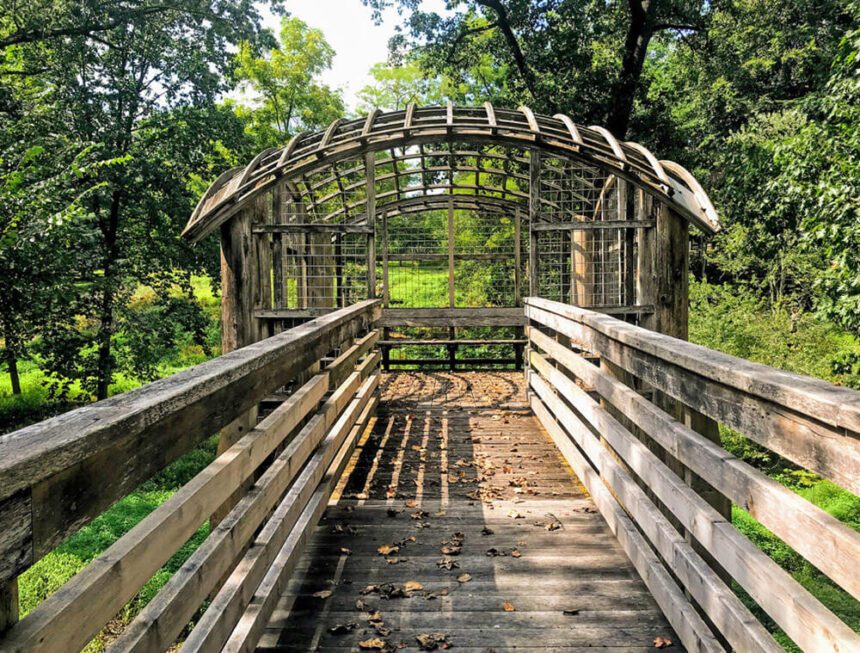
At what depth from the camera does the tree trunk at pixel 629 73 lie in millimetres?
15977

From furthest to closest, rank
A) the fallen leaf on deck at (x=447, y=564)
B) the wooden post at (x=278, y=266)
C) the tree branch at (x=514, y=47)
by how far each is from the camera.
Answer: the tree branch at (x=514, y=47)
the wooden post at (x=278, y=266)
the fallen leaf on deck at (x=447, y=564)

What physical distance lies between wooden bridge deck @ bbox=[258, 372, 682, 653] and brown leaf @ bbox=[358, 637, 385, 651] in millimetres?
11

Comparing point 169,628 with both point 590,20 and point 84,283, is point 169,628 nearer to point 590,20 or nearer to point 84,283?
point 84,283

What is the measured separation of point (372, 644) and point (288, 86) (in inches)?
1040

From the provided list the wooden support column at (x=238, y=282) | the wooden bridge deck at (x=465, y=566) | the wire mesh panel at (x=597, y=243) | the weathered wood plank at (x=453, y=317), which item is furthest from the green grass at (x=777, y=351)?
the wooden support column at (x=238, y=282)

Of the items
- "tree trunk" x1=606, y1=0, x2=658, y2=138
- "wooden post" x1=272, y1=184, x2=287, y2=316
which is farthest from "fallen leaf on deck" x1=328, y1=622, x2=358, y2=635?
"tree trunk" x1=606, y1=0, x2=658, y2=138

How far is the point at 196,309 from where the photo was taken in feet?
44.7

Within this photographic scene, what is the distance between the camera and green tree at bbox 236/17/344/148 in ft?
81.7

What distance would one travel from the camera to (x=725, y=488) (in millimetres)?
1927

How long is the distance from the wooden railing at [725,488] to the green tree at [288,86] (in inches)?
940

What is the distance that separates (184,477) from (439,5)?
45.9 feet

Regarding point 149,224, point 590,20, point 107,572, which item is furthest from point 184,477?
point 590,20

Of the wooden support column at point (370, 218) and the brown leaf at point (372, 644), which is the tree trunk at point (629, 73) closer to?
the wooden support column at point (370, 218)

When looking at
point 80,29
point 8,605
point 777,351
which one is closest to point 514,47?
point 777,351
